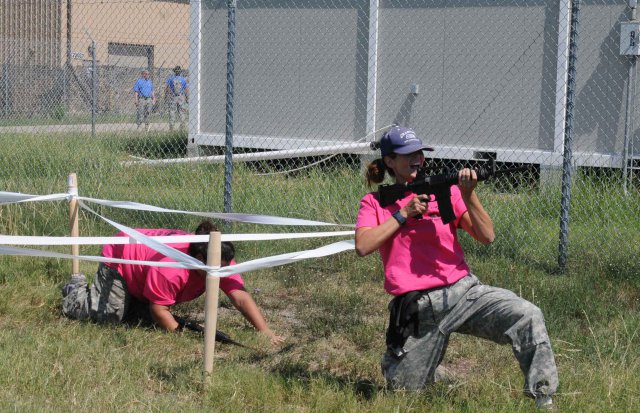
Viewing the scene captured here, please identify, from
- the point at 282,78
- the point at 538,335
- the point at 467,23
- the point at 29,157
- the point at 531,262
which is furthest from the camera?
the point at 282,78

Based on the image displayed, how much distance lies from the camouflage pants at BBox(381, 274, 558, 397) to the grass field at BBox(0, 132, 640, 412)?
0.12m

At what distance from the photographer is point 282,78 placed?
12.8 metres

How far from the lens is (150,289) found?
5.64m

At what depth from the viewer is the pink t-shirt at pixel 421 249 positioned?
4.31m

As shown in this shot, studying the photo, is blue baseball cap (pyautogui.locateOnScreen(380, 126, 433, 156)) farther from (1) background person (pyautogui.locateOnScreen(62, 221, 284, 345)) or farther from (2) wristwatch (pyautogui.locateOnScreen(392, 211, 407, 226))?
(1) background person (pyautogui.locateOnScreen(62, 221, 284, 345))

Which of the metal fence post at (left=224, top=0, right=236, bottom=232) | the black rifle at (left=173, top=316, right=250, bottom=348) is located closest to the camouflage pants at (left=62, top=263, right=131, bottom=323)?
the black rifle at (left=173, top=316, right=250, bottom=348)

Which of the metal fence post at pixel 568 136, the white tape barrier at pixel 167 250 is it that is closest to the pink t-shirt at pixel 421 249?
the white tape barrier at pixel 167 250

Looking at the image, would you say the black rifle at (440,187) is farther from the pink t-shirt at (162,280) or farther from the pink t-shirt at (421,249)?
the pink t-shirt at (162,280)

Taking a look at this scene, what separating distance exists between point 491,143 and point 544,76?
1020 mm

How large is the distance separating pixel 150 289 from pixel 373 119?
22.8 feet

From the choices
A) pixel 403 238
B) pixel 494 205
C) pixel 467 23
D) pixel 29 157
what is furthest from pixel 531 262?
pixel 29 157

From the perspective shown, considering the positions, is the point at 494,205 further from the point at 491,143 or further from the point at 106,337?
the point at 106,337

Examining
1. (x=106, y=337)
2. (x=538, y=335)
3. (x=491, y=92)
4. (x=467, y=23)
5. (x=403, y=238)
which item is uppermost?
(x=467, y=23)

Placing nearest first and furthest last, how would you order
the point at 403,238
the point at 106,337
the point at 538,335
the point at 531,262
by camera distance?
the point at 538,335 < the point at 403,238 < the point at 106,337 < the point at 531,262
